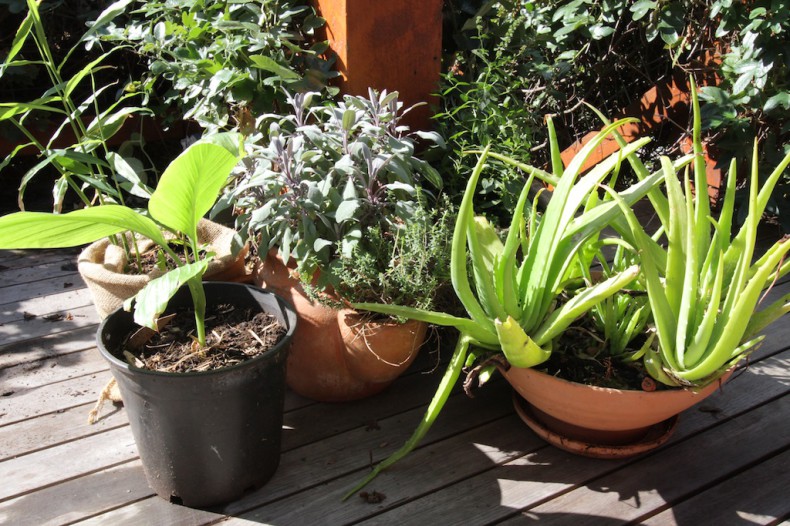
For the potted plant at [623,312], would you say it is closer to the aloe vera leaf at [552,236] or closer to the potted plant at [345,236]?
the aloe vera leaf at [552,236]

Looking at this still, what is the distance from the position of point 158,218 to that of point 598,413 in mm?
1119

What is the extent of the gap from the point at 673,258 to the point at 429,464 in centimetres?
80

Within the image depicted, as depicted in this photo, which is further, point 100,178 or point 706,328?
point 100,178

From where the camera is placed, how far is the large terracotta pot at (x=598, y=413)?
1.65 metres

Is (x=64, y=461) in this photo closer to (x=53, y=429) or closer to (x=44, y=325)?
(x=53, y=429)

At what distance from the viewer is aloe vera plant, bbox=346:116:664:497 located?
1.56 m

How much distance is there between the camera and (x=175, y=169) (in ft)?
4.48

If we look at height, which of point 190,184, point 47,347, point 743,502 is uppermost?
point 190,184

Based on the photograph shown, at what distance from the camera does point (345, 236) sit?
70.8 inches

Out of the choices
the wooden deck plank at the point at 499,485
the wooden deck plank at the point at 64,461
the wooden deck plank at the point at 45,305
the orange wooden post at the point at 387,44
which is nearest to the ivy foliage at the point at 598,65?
the orange wooden post at the point at 387,44

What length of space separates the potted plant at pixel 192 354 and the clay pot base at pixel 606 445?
698 millimetres

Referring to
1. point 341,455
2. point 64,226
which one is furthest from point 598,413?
point 64,226

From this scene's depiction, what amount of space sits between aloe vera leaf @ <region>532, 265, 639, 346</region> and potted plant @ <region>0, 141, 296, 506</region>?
2.00 ft

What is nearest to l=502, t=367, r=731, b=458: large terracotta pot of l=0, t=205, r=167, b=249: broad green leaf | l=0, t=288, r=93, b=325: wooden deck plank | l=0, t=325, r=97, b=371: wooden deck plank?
l=0, t=205, r=167, b=249: broad green leaf
